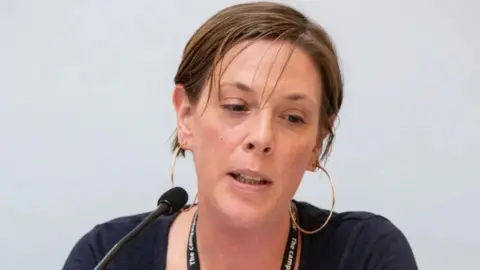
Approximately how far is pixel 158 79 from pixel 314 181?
0.40 meters

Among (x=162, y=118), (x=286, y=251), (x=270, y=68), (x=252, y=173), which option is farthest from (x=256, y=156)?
(x=162, y=118)

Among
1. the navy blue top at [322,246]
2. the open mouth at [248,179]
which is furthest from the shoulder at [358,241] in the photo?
the open mouth at [248,179]

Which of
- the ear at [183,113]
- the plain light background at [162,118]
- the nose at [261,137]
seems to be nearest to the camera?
the nose at [261,137]

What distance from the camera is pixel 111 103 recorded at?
4.83 ft

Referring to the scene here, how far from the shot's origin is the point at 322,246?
118 cm

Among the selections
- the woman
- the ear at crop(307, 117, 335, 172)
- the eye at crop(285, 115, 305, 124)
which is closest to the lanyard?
the woman

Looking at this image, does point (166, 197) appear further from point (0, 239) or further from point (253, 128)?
point (0, 239)

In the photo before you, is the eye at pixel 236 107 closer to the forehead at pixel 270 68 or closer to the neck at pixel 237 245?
the forehead at pixel 270 68

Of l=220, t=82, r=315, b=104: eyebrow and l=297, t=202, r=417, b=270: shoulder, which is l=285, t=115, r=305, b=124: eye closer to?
l=220, t=82, r=315, b=104: eyebrow

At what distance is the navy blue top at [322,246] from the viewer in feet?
3.73

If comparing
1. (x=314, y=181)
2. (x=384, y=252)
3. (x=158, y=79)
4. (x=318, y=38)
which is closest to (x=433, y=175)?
(x=314, y=181)

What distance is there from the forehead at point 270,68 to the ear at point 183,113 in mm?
104

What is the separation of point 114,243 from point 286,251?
30 cm

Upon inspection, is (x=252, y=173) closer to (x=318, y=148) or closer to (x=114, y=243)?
(x=318, y=148)
